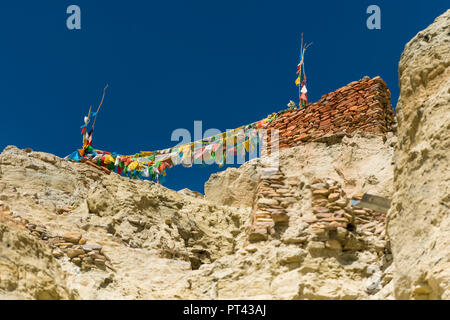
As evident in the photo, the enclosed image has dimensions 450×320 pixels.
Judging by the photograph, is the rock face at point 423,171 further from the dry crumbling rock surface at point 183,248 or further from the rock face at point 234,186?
the rock face at point 234,186

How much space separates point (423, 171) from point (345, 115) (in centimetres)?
659

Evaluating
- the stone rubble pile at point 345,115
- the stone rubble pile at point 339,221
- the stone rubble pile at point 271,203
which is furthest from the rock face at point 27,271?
the stone rubble pile at point 345,115

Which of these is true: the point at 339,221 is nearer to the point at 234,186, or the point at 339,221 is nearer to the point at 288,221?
the point at 288,221

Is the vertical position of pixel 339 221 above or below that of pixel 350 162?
below

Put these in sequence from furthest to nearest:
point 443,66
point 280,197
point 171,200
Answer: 1. point 171,200
2. point 280,197
3. point 443,66

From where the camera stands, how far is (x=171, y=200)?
1107 cm

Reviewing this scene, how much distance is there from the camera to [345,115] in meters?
11.4

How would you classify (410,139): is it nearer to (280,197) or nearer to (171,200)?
(280,197)

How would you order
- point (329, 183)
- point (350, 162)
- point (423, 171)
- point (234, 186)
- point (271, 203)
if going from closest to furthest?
point (423, 171)
point (329, 183)
point (271, 203)
point (350, 162)
point (234, 186)

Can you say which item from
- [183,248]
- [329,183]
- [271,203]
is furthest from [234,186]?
[329,183]

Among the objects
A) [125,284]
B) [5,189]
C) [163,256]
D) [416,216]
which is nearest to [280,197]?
[163,256]

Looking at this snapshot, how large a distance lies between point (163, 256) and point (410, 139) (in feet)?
14.7

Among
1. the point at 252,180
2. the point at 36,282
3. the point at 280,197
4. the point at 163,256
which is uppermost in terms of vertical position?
the point at 252,180

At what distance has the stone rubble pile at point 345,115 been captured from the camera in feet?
36.2
